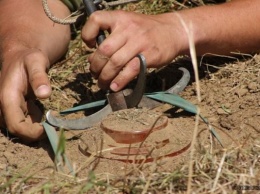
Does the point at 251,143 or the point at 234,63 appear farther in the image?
the point at 234,63

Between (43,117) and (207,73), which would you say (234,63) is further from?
(43,117)

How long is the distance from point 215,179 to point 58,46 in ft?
4.51

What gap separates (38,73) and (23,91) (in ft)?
0.42

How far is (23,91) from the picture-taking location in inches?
95.3

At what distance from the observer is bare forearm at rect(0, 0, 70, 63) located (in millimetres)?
2828

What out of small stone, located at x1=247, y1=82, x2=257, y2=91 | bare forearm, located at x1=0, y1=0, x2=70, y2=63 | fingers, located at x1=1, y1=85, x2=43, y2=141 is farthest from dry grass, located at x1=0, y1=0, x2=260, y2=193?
bare forearm, located at x1=0, y1=0, x2=70, y2=63

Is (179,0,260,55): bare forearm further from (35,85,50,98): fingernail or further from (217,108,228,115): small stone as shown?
(35,85,50,98): fingernail

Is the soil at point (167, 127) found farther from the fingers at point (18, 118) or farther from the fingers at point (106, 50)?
the fingers at point (106, 50)

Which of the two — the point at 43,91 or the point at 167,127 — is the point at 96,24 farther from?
the point at 167,127

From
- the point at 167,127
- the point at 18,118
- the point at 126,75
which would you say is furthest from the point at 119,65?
the point at 18,118

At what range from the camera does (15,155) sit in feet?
7.87

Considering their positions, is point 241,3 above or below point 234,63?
above

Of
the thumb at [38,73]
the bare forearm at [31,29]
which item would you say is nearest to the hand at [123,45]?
the thumb at [38,73]

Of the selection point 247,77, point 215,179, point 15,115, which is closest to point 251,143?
point 215,179
